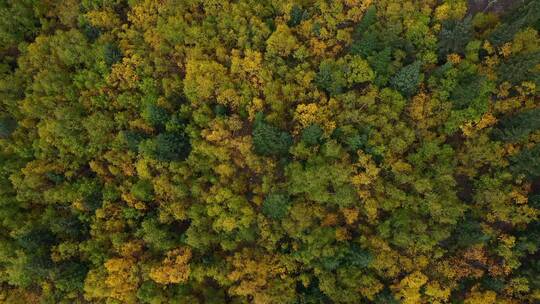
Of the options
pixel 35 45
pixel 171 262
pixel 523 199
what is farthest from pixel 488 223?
pixel 35 45

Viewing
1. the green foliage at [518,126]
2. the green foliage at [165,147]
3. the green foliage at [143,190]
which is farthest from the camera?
the green foliage at [143,190]

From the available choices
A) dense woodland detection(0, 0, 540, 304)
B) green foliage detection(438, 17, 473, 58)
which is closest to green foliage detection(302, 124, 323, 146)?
dense woodland detection(0, 0, 540, 304)

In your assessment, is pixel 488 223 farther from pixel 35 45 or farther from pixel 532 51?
pixel 35 45

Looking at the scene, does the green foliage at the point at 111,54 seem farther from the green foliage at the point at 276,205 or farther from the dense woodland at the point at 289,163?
the green foliage at the point at 276,205

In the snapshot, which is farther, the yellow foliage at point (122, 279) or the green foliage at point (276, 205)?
the yellow foliage at point (122, 279)

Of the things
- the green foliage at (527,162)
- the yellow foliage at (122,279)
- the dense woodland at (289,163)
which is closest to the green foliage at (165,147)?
the dense woodland at (289,163)

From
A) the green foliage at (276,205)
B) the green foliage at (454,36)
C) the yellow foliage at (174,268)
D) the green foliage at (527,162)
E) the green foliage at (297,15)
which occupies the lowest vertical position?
the yellow foliage at (174,268)

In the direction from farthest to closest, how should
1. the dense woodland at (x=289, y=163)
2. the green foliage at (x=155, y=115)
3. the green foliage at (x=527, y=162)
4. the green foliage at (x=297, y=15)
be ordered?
the green foliage at (x=297, y=15)
the green foliage at (x=155, y=115)
the dense woodland at (x=289, y=163)
the green foliage at (x=527, y=162)

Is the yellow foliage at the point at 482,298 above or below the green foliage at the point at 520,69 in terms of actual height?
below
